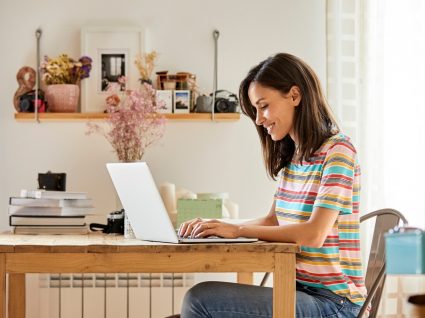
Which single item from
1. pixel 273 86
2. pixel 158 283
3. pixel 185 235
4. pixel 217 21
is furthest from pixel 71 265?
pixel 217 21

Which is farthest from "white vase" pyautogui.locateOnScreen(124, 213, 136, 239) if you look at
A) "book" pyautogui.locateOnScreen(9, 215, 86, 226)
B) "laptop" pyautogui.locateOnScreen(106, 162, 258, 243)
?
"book" pyautogui.locateOnScreen(9, 215, 86, 226)

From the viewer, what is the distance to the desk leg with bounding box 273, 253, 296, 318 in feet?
6.66

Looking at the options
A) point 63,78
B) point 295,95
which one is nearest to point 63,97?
point 63,78

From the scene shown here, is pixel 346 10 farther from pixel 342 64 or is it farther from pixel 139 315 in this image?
pixel 139 315

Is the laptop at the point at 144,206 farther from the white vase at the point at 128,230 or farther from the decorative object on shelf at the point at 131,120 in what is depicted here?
the decorative object on shelf at the point at 131,120

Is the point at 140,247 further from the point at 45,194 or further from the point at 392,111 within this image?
the point at 392,111

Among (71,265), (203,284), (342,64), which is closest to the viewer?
(71,265)

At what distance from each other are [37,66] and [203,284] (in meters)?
1.61

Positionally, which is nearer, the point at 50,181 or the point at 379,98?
the point at 50,181

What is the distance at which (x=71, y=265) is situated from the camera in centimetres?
206

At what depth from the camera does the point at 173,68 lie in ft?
11.4

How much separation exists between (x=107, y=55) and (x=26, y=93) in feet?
1.27

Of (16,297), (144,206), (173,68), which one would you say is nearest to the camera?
(144,206)

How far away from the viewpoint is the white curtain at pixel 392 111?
3375mm
